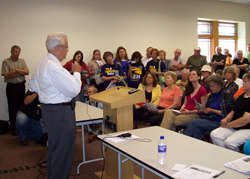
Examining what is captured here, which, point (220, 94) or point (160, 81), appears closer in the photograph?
point (220, 94)

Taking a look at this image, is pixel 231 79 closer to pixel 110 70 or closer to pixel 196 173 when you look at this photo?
pixel 110 70

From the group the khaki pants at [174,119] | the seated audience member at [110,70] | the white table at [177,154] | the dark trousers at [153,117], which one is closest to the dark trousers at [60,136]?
the white table at [177,154]

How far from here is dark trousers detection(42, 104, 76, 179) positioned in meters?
2.13

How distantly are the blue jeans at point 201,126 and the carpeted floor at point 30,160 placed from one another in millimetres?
795

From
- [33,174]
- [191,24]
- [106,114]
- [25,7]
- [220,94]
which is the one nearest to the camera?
[106,114]

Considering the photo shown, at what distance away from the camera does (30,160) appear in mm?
3547

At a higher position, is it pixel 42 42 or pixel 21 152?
pixel 42 42

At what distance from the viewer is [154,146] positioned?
1989 millimetres

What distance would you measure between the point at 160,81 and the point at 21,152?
3.59 meters

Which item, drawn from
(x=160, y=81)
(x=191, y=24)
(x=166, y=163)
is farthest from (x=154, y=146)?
(x=191, y=24)

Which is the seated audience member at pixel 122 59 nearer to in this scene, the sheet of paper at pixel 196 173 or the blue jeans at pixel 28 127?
the blue jeans at pixel 28 127

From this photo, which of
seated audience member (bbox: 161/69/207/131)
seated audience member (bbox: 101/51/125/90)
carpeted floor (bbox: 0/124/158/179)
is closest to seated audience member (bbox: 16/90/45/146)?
carpeted floor (bbox: 0/124/158/179)

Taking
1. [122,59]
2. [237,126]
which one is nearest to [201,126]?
[237,126]

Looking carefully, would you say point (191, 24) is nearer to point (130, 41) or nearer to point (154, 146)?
point (130, 41)
